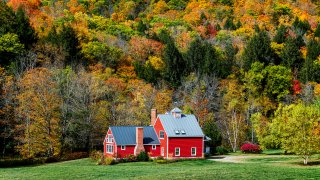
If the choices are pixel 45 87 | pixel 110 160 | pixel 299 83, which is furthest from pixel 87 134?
pixel 299 83

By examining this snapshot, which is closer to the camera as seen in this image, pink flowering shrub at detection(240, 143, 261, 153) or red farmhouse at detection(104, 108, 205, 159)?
red farmhouse at detection(104, 108, 205, 159)

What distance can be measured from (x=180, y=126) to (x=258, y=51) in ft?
112

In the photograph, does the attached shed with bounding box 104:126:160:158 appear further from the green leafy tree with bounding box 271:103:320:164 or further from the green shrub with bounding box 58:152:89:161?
the green leafy tree with bounding box 271:103:320:164

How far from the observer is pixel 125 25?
379 ft

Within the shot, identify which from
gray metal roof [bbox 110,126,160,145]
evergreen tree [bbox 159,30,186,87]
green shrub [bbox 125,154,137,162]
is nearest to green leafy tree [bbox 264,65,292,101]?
evergreen tree [bbox 159,30,186,87]

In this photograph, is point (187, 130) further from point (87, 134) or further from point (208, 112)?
point (208, 112)

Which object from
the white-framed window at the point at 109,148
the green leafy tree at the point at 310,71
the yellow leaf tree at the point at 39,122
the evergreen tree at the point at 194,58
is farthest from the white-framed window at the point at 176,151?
the green leafy tree at the point at 310,71

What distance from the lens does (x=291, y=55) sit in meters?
92.1

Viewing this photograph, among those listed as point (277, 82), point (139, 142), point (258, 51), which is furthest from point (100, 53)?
point (139, 142)

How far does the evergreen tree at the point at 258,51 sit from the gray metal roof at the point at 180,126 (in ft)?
98.5

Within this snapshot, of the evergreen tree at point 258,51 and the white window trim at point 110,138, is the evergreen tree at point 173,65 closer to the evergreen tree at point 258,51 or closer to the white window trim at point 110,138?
the evergreen tree at point 258,51

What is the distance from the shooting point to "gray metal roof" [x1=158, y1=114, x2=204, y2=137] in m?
63.3

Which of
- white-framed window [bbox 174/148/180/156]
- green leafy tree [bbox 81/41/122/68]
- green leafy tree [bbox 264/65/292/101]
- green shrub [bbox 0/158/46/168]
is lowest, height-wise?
green shrub [bbox 0/158/46/168]

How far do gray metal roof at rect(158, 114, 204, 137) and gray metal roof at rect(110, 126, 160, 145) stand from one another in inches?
92.9
